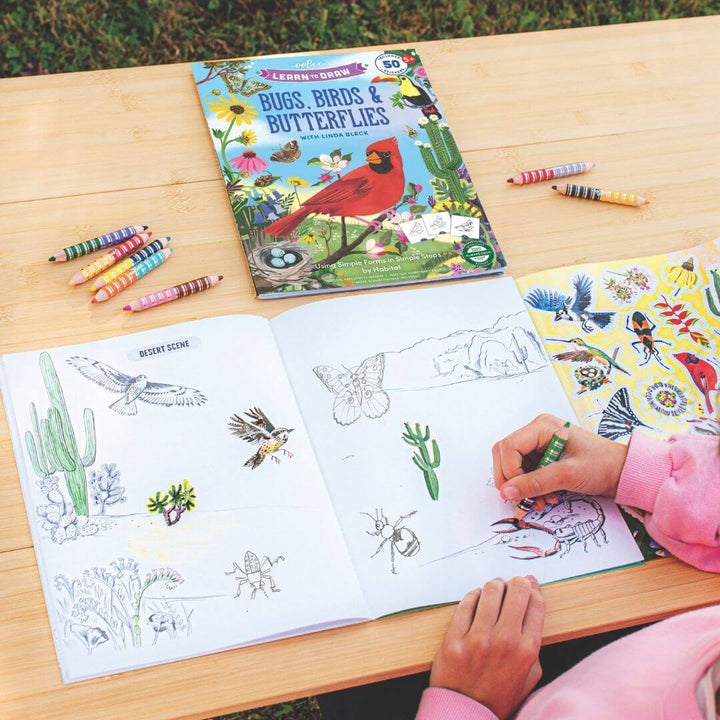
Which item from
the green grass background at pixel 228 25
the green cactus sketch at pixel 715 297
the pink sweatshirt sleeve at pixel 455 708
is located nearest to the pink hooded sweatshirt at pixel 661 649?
the pink sweatshirt sleeve at pixel 455 708

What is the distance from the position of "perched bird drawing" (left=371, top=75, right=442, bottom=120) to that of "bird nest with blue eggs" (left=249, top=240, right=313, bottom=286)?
320 millimetres

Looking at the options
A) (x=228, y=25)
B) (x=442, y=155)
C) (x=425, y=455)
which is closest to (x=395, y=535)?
(x=425, y=455)

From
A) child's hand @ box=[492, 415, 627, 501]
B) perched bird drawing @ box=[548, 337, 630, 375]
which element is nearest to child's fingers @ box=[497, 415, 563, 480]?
child's hand @ box=[492, 415, 627, 501]

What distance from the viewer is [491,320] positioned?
105cm

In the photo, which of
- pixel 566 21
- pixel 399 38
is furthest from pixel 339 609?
pixel 566 21

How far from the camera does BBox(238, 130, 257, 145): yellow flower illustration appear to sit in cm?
115

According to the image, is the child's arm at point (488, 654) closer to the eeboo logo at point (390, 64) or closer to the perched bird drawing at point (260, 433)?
the perched bird drawing at point (260, 433)

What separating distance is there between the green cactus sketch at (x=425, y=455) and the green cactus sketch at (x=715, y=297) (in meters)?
0.43

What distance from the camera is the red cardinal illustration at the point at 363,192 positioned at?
1.09 m

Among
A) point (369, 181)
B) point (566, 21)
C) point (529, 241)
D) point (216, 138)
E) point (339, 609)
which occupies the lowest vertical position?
point (339, 609)

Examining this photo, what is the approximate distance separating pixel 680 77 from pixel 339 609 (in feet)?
3.37

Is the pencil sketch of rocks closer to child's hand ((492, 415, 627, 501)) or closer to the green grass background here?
child's hand ((492, 415, 627, 501))

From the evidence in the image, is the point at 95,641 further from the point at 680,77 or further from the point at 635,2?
the point at 635,2

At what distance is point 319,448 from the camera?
913 millimetres
